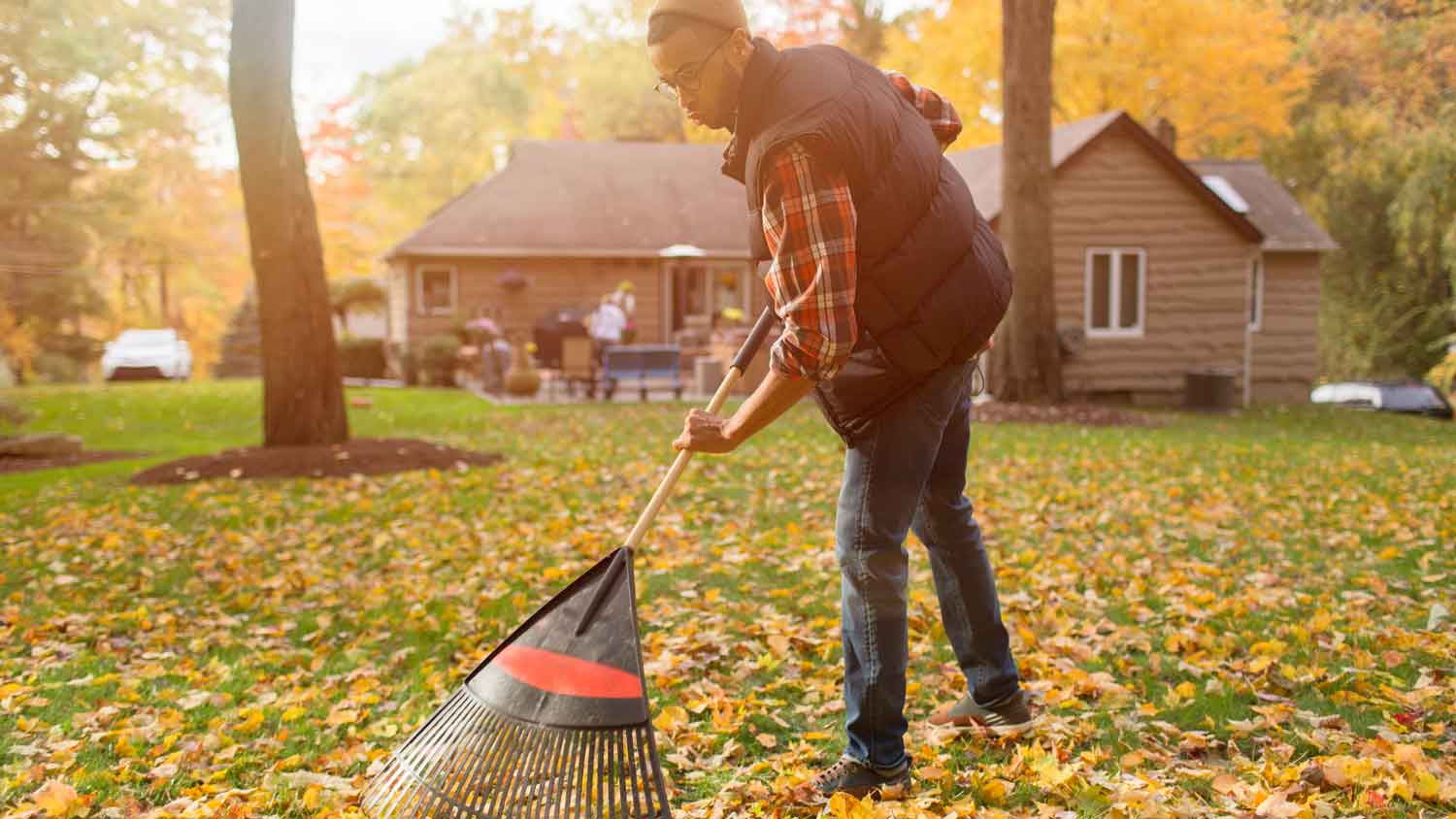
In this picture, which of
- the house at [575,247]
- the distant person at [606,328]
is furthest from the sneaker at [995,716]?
the house at [575,247]

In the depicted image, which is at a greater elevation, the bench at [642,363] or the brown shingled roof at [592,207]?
the brown shingled roof at [592,207]

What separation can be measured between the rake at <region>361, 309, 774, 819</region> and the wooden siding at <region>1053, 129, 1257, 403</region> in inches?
732

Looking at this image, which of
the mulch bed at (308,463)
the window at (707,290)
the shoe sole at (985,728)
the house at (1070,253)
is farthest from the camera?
the window at (707,290)

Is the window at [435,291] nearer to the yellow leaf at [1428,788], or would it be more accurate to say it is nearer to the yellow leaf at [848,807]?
the yellow leaf at [848,807]

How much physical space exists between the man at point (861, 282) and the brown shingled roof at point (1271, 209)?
21.0 metres

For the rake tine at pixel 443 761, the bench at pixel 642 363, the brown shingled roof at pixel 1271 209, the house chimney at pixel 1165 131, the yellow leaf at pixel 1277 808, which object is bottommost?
the yellow leaf at pixel 1277 808

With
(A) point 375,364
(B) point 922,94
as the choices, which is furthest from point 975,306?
(A) point 375,364

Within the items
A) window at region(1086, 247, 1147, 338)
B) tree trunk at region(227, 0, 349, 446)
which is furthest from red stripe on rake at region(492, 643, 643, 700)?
window at region(1086, 247, 1147, 338)

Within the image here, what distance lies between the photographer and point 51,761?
11.9 ft

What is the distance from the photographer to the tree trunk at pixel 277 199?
10062mm

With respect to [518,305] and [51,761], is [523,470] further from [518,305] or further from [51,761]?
[518,305]

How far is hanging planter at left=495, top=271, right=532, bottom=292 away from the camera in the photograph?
2712 cm

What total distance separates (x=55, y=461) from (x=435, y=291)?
52.8 feet

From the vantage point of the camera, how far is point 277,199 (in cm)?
1008
